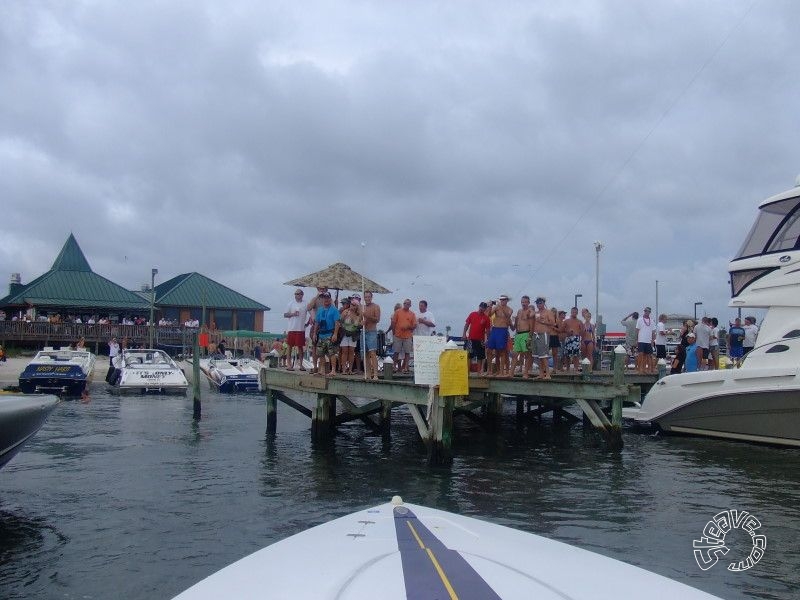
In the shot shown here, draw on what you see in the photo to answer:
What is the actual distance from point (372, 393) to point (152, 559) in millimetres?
6933

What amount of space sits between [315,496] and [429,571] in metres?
7.35

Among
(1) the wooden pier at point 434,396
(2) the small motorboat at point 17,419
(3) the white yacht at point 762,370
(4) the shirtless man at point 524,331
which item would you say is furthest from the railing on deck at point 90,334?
(2) the small motorboat at point 17,419

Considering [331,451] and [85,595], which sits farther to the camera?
[331,451]

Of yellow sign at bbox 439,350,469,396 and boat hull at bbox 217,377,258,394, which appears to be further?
boat hull at bbox 217,377,258,394

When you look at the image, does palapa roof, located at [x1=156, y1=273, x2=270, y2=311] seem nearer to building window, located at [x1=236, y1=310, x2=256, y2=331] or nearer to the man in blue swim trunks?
building window, located at [x1=236, y1=310, x2=256, y2=331]

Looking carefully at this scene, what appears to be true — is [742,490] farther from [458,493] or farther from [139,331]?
[139,331]

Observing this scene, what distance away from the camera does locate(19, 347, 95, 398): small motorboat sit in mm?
25166

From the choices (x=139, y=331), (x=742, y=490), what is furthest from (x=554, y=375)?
(x=139, y=331)

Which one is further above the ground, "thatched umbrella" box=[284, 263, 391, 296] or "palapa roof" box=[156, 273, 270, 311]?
"palapa roof" box=[156, 273, 270, 311]

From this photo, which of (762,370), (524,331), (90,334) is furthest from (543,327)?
(90,334)

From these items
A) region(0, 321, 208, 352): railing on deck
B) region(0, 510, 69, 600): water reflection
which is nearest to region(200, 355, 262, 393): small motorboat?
region(0, 321, 208, 352): railing on deck

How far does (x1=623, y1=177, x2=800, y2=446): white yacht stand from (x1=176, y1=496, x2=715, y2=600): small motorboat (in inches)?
469

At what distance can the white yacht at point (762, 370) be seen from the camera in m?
15.1

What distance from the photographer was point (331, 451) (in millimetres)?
15750
